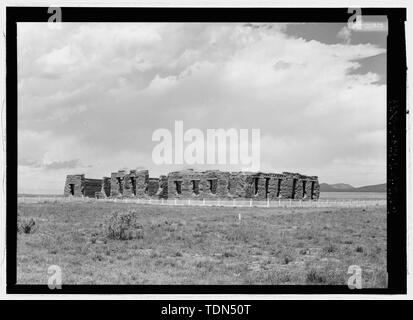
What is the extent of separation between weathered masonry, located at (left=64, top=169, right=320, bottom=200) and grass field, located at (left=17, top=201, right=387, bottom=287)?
13117 mm

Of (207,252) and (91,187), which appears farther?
(91,187)

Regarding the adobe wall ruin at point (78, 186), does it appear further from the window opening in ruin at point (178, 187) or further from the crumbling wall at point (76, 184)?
the window opening in ruin at point (178, 187)

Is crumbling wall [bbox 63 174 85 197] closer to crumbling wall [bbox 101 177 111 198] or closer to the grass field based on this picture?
crumbling wall [bbox 101 177 111 198]

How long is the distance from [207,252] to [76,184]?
29.0m

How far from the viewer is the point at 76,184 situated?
133 feet

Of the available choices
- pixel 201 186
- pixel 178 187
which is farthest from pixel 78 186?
pixel 201 186

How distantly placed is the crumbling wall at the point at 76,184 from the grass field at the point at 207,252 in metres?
19.0

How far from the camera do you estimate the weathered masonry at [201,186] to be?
34812 mm

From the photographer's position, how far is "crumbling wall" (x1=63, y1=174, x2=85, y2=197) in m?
40.2

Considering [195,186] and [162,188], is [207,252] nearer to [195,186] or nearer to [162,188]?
[195,186]

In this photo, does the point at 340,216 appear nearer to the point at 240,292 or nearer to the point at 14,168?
the point at 240,292

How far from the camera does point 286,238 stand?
54.0 feet

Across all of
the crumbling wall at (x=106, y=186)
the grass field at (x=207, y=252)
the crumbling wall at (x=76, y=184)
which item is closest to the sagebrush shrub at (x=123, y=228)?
the grass field at (x=207, y=252)

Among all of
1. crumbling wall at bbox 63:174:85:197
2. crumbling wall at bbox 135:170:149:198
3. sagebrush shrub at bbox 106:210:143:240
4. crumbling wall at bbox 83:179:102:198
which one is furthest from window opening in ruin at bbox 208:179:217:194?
sagebrush shrub at bbox 106:210:143:240
